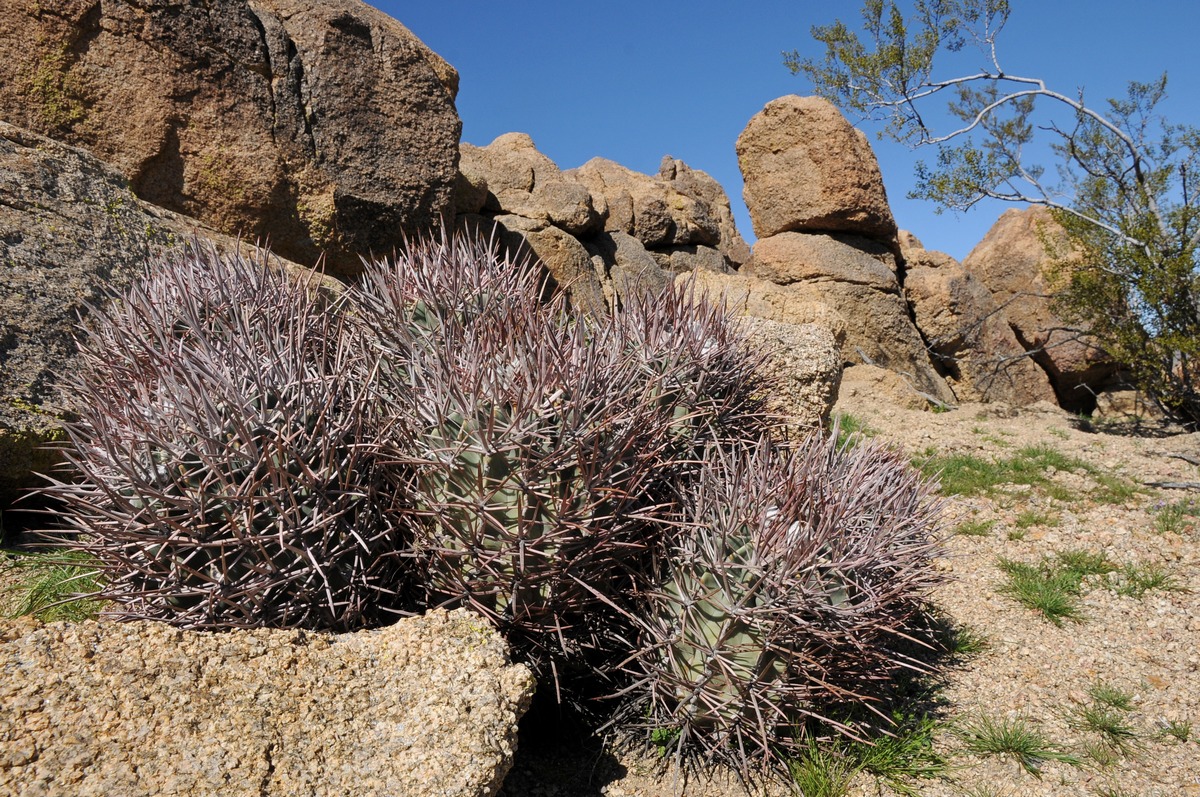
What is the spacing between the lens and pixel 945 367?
442 inches

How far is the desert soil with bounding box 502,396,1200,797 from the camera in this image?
8.98 ft

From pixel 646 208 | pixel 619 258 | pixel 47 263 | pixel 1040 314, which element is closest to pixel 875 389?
pixel 619 258

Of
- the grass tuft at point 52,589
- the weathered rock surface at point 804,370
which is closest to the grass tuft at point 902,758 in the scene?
the weathered rock surface at point 804,370

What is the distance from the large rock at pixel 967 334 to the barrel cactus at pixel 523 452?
9.04 m

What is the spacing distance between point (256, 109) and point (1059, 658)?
18.1ft

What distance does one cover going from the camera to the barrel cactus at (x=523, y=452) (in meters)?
2.22

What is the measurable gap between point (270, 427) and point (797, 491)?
1.49 m

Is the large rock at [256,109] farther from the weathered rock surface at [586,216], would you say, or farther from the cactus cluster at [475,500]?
the cactus cluster at [475,500]

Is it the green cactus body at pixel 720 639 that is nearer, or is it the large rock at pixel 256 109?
the green cactus body at pixel 720 639

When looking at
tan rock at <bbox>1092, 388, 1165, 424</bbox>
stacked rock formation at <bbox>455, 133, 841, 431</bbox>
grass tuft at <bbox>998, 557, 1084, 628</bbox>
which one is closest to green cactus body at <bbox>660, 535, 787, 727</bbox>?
stacked rock formation at <bbox>455, 133, 841, 431</bbox>

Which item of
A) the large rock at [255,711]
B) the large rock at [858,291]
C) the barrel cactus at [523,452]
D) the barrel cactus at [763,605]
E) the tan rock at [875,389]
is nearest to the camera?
the large rock at [255,711]

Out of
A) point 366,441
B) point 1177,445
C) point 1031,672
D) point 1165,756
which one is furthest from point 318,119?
point 1177,445

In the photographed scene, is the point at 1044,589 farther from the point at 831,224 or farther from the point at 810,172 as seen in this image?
the point at 810,172

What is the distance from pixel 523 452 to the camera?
7.15 feet
